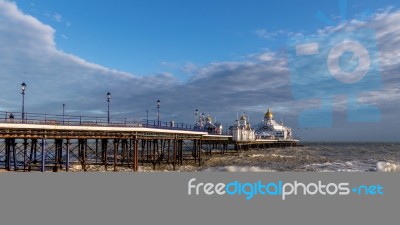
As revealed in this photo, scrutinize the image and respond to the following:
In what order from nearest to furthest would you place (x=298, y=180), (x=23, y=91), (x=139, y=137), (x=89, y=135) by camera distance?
(x=298, y=180), (x=23, y=91), (x=89, y=135), (x=139, y=137)

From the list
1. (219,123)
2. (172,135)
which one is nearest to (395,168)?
Answer: (172,135)

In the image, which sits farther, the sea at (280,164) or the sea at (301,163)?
the sea at (301,163)

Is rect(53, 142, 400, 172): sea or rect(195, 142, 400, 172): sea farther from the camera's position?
rect(195, 142, 400, 172): sea

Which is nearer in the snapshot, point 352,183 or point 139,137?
point 352,183

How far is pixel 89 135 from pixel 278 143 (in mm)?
138462

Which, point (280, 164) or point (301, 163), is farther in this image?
point (301, 163)

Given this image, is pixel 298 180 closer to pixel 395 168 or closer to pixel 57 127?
pixel 57 127

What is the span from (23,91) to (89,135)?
25.8 feet

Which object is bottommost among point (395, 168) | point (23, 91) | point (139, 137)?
point (395, 168)

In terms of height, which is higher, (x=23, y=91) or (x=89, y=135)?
(x=23, y=91)

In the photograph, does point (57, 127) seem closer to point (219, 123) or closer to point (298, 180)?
point (298, 180)

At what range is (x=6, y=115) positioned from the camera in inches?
1353

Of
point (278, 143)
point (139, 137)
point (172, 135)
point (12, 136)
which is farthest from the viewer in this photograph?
point (278, 143)

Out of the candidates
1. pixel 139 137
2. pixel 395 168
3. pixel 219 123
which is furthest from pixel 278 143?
pixel 139 137
